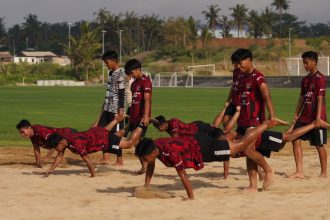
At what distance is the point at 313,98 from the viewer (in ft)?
38.1

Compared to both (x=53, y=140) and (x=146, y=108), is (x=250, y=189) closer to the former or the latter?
(x=146, y=108)

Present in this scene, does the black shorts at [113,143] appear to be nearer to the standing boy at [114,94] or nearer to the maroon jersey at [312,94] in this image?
the standing boy at [114,94]

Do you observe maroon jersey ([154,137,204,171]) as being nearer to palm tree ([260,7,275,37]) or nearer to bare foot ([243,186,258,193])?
bare foot ([243,186,258,193])

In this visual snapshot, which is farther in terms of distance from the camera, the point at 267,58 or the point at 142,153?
the point at 267,58

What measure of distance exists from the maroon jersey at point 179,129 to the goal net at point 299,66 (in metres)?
83.6

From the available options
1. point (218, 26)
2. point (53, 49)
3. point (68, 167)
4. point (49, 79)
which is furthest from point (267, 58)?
point (68, 167)

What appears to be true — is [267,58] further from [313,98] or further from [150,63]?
[313,98]

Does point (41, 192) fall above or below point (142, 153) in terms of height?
below

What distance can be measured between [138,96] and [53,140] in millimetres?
1626

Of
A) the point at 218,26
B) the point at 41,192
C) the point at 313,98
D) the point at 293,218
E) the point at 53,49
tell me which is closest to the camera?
the point at 293,218

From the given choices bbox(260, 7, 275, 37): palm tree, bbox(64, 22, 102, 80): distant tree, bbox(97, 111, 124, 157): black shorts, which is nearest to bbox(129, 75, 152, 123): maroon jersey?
bbox(97, 111, 124, 157): black shorts

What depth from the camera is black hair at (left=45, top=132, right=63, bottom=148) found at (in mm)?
11998

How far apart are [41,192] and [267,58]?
10604 centimetres

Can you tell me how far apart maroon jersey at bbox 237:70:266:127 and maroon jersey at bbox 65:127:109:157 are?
7.91 ft
